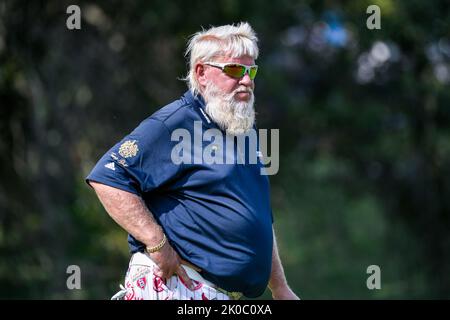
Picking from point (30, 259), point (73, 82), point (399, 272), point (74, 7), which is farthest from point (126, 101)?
point (399, 272)

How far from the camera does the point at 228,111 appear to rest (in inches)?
141

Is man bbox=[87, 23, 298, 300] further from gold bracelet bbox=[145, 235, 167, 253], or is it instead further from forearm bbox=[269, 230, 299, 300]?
forearm bbox=[269, 230, 299, 300]

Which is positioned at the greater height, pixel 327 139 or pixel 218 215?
pixel 327 139

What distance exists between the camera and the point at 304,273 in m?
16.8

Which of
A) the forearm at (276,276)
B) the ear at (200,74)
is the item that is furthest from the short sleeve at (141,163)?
the forearm at (276,276)

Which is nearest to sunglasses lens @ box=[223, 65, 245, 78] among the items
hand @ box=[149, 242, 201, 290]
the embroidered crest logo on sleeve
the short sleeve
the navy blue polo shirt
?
the navy blue polo shirt

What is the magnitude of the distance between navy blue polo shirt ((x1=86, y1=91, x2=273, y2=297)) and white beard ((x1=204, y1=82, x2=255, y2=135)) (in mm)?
48

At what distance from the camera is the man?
11.2 ft

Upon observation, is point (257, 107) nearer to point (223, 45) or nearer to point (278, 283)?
point (278, 283)

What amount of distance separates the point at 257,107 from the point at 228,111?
24.7ft

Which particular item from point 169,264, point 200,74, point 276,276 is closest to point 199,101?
point 200,74

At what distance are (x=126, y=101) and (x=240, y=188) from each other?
738 cm

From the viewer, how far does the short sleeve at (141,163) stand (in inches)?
134
